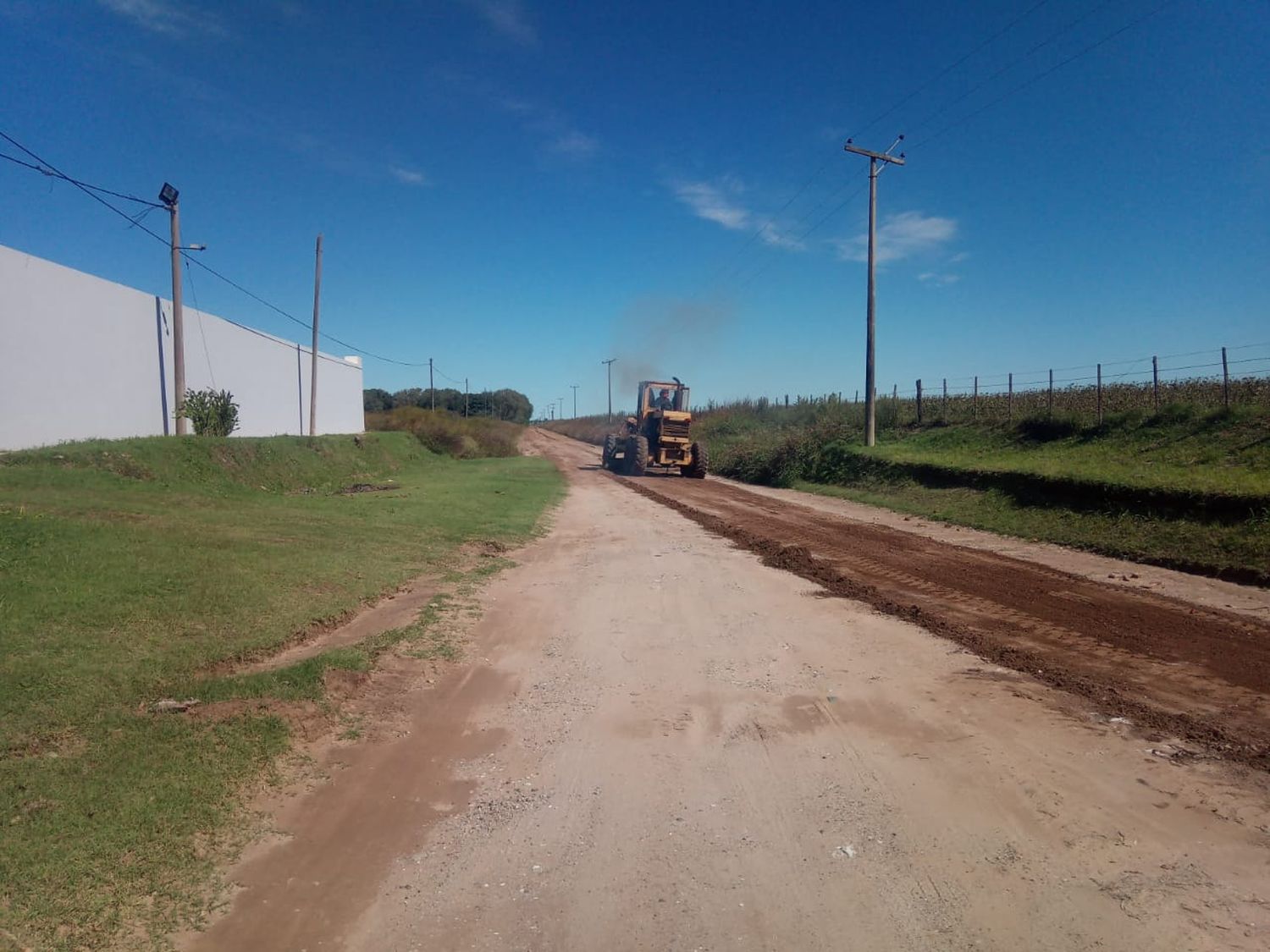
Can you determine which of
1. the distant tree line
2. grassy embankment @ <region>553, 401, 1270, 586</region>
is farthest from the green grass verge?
the distant tree line

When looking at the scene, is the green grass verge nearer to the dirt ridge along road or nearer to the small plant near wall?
the dirt ridge along road

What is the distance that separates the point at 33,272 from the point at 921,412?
28.1 m

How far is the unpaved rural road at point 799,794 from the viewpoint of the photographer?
12.3 ft

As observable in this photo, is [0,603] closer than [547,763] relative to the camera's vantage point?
No

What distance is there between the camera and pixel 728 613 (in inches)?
378

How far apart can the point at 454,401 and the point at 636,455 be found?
76883mm

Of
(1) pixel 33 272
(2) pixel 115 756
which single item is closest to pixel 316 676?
(2) pixel 115 756

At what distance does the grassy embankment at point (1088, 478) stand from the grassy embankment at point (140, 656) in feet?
34.9

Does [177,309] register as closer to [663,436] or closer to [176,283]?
[176,283]

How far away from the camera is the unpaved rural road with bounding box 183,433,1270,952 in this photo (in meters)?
3.74

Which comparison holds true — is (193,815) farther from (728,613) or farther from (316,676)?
(728,613)

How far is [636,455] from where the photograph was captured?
1337 inches

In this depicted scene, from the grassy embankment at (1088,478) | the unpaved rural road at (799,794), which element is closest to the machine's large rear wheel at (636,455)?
the grassy embankment at (1088,478)

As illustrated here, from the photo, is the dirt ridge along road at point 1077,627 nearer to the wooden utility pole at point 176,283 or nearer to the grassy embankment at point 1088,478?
the grassy embankment at point 1088,478
